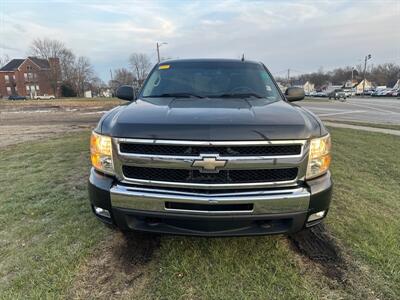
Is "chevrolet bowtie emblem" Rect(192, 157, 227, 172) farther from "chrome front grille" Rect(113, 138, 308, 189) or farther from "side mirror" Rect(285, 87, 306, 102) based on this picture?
"side mirror" Rect(285, 87, 306, 102)

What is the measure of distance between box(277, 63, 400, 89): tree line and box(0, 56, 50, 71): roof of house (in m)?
64.9

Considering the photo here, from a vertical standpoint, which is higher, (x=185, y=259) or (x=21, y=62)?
(x=21, y=62)

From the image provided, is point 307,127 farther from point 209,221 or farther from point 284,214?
point 209,221

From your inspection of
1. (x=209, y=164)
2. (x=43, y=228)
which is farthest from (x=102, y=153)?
(x=43, y=228)

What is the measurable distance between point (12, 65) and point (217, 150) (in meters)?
98.4

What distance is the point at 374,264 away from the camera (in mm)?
2537

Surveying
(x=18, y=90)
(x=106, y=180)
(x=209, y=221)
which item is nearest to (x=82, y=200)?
(x=106, y=180)

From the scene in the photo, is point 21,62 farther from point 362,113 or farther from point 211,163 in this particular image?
point 211,163

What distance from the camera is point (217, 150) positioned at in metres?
2.09

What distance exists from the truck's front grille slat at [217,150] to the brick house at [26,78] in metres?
83.1

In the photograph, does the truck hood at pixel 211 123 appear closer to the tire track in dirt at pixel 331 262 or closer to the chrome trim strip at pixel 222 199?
the chrome trim strip at pixel 222 199

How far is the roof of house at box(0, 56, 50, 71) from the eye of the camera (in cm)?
7675

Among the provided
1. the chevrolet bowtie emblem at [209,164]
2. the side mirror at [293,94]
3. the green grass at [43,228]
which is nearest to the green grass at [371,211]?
the side mirror at [293,94]

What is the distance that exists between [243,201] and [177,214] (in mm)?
501
